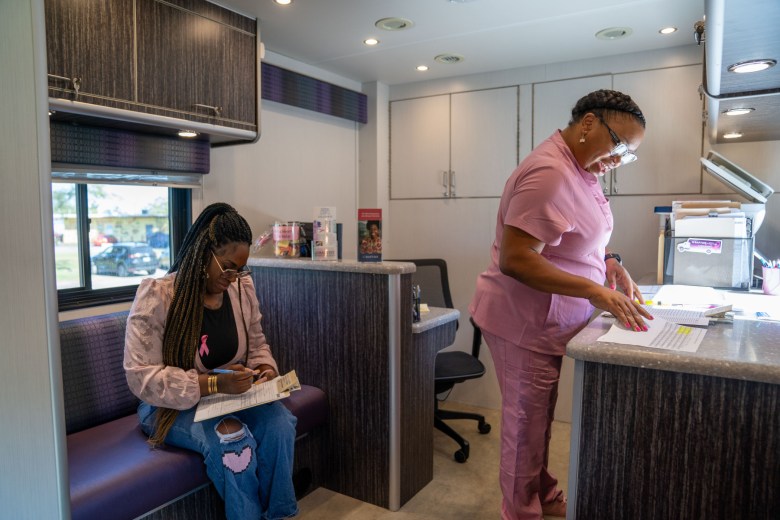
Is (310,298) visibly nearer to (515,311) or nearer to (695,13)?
(515,311)

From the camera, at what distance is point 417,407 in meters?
2.47

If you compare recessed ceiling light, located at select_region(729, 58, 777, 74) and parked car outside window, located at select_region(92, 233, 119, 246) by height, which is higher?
recessed ceiling light, located at select_region(729, 58, 777, 74)

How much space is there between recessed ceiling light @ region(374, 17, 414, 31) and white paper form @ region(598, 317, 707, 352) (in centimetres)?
197

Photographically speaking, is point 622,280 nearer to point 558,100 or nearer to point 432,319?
point 432,319

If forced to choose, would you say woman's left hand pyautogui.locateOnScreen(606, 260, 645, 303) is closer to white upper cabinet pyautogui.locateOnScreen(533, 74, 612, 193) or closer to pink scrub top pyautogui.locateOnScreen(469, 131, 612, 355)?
pink scrub top pyautogui.locateOnScreen(469, 131, 612, 355)

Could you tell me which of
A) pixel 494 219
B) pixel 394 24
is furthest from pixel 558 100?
pixel 394 24

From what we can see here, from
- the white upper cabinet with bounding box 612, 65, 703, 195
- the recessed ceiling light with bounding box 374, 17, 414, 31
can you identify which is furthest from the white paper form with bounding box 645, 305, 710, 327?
the recessed ceiling light with bounding box 374, 17, 414, 31

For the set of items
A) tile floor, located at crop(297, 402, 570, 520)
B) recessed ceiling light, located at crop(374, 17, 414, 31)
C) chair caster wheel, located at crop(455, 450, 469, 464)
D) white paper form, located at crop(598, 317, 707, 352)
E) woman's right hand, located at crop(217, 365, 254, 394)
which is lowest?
tile floor, located at crop(297, 402, 570, 520)

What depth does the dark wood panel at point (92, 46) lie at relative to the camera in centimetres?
187

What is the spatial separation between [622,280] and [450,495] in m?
1.28

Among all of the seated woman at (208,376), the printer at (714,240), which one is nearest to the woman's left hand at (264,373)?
the seated woman at (208,376)

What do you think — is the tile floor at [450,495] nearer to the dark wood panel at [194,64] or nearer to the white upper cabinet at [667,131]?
the white upper cabinet at [667,131]

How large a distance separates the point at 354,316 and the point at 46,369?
134 cm

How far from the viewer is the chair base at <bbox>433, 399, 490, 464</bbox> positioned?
113 inches
